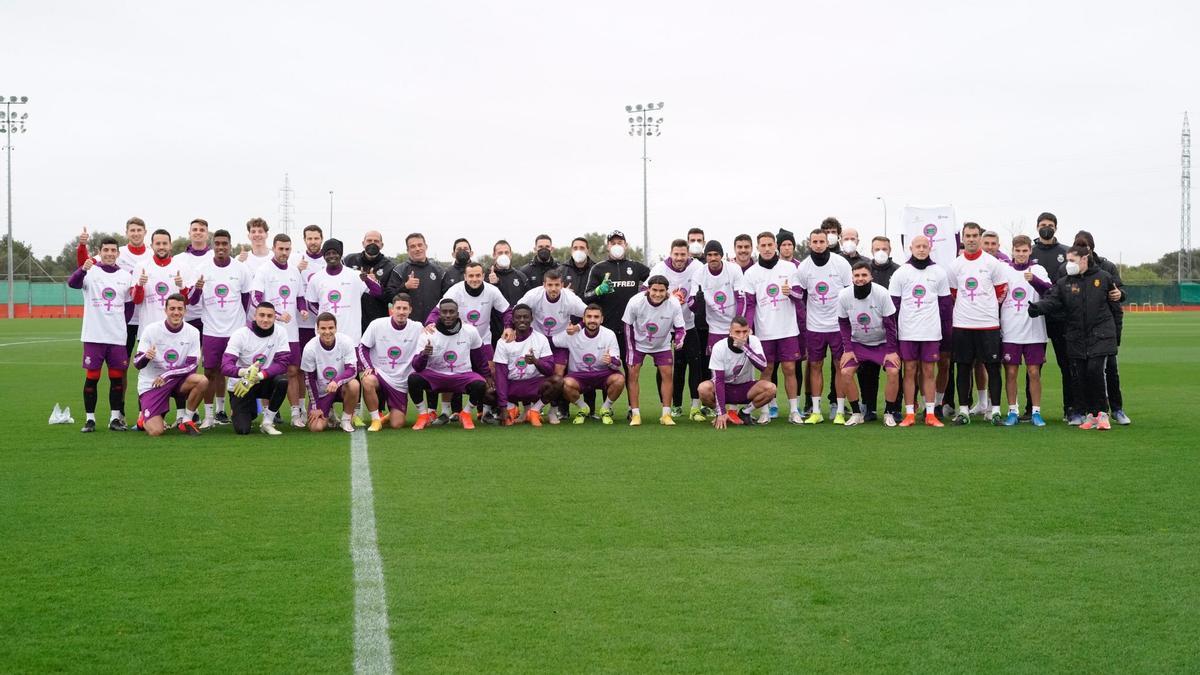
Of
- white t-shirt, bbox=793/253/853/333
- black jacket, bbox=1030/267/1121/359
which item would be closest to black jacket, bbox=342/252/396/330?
white t-shirt, bbox=793/253/853/333

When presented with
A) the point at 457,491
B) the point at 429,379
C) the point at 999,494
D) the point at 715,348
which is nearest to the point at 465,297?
the point at 429,379

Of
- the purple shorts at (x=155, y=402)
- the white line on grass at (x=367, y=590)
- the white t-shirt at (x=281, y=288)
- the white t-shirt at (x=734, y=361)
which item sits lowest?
the white line on grass at (x=367, y=590)

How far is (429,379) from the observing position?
11.4 meters

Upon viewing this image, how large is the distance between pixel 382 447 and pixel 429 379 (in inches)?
68.9

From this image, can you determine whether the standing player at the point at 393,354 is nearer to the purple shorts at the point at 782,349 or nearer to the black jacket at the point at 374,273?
the black jacket at the point at 374,273

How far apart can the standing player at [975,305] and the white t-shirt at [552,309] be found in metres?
4.01

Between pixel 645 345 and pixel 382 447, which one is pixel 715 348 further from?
pixel 382 447

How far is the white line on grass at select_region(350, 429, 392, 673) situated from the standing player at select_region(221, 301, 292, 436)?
3404 mm

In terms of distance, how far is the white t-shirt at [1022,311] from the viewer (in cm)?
1141

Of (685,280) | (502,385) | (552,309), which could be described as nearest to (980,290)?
(685,280)

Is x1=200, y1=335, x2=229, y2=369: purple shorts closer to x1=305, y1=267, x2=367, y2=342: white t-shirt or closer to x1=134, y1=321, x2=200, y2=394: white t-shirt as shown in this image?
x1=134, y1=321, x2=200, y2=394: white t-shirt

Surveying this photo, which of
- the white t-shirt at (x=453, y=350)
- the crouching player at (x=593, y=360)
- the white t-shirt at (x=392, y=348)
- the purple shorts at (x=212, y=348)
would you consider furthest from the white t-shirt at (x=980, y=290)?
the purple shorts at (x=212, y=348)

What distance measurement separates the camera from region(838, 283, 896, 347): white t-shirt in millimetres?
11391

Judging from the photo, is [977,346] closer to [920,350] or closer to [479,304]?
[920,350]
